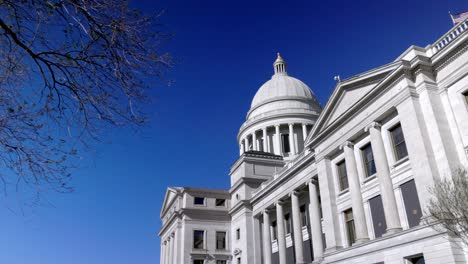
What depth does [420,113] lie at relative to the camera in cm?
2009

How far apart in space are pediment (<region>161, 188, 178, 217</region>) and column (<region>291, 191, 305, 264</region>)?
71.9ft

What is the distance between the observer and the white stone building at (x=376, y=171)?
18.8 m

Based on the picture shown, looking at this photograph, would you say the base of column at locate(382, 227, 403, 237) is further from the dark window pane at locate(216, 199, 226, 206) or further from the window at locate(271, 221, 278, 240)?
the dark window pane at locate(216, 199, 226, 206)

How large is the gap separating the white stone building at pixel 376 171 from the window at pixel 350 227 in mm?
70

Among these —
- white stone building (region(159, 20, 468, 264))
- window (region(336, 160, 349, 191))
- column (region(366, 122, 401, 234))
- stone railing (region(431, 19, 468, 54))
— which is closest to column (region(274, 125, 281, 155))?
white stone building (region(159, 20, 468, 264))

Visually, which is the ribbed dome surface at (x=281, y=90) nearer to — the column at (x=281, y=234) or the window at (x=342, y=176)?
the column at (x=281, y=234)

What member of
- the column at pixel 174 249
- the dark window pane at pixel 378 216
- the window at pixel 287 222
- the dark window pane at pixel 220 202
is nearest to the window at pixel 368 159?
the dark window pane at pixel 378 216

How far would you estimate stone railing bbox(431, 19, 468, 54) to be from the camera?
19156 mm

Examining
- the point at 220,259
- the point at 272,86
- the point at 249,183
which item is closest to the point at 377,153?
the point at 249,183

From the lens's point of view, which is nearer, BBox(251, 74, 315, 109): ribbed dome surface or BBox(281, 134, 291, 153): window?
BBox(281, 134, 291, 153): window

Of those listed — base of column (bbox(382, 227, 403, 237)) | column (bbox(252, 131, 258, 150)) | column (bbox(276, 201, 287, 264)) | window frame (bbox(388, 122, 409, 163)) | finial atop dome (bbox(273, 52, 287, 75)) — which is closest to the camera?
base of column (bbox(382, 227, 403, 237))

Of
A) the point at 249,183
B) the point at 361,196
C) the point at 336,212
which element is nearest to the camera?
the point at 361,196

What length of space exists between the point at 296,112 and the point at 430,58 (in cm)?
4003

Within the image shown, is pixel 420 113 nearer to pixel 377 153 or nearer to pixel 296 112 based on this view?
pixel 377 153
